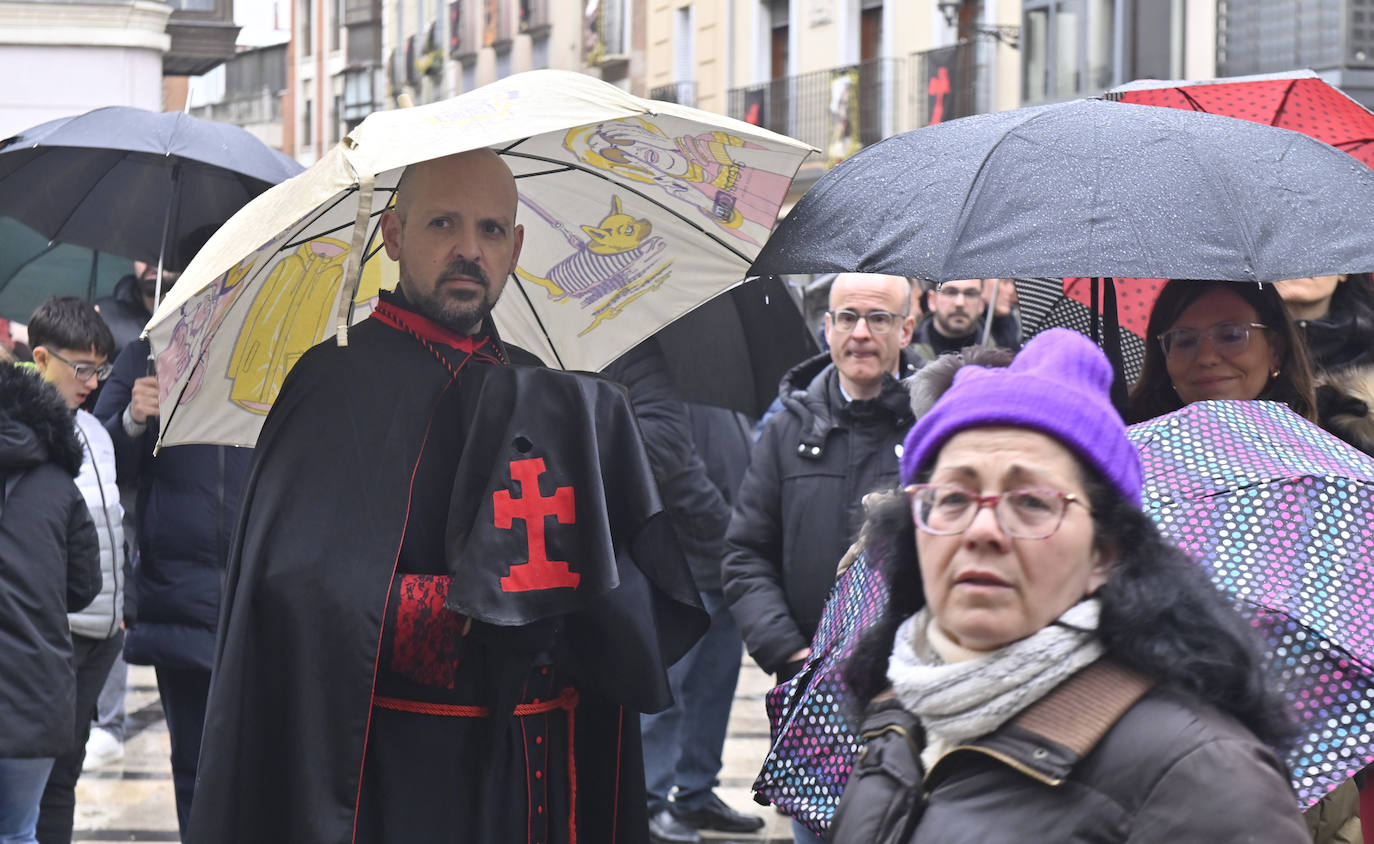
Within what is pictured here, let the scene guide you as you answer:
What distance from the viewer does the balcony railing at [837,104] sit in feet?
75.0

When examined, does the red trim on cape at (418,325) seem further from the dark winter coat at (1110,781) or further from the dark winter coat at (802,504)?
the dark winter coat at (1110,781)

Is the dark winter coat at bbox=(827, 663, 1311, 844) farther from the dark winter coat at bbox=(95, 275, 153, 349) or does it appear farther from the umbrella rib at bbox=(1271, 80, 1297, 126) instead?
the dark winter coat at bbox=(95, 275, 153, 349)

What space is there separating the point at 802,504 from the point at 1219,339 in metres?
1.80

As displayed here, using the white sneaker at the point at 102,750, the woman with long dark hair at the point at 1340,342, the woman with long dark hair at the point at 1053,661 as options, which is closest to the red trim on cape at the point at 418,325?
the woman with long dark hair at the point at 1053,661

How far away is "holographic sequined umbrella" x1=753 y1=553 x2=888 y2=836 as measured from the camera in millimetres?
2795

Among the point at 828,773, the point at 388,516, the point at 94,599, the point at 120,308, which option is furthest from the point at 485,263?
the point at 120,308

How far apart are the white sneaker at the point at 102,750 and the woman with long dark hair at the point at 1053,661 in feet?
20.5

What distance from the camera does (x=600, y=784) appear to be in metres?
3.86

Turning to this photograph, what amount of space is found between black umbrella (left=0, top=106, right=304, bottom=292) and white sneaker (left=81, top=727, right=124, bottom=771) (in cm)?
283

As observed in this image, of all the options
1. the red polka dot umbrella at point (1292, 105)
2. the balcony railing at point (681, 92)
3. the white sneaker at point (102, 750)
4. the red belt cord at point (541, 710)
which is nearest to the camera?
the red belt cord at point (541, 710)

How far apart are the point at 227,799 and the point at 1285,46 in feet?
46.7

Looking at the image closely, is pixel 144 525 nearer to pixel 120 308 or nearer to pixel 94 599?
pixel 94 599

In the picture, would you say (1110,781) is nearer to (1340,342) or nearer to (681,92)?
(1340,342)

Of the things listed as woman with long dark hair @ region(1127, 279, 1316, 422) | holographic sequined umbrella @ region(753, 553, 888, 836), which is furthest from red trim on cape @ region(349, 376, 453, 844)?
woman with long dark hair @ region(1127, 279, 1316, 422)
